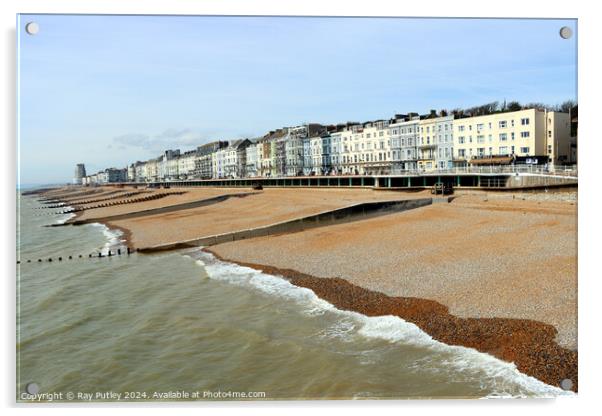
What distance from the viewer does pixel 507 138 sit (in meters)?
26.1

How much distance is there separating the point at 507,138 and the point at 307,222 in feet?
47.8

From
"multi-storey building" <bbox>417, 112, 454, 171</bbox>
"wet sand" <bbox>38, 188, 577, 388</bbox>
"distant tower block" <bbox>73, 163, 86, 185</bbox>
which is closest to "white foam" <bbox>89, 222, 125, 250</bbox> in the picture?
"wet sand" <bbox>38, 188, 577, 388</bbox>

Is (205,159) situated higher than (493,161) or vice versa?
(205,159)

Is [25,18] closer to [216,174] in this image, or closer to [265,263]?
[265,263]

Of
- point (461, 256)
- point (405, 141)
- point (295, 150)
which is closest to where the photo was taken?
point (461, 256)

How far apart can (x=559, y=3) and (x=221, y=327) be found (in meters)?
6.99

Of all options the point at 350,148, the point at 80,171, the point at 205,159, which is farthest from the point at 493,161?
the point at 205,159

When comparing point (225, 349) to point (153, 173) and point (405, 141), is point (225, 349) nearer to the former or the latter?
point (405, 141)

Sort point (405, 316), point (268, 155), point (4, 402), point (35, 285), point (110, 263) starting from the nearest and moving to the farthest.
Answer: point (4, 402)
point (405, 316)
point (35, 285)
point (110, 263)
point (268, 155)

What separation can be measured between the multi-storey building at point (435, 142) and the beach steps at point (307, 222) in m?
15.7

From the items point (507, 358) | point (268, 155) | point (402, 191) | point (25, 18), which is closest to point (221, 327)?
point (507, 358)

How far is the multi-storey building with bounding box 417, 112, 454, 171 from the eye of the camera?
33.8 metres

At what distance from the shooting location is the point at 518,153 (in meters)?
24.3

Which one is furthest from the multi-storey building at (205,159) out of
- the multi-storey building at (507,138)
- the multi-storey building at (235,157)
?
the multi-storey building at (507,138)
